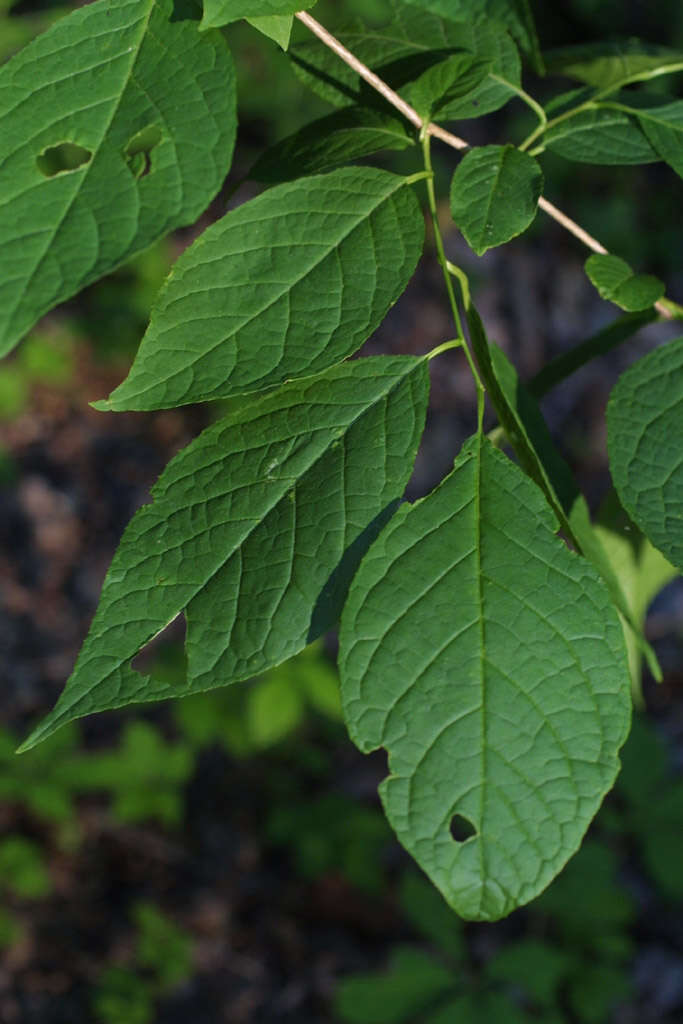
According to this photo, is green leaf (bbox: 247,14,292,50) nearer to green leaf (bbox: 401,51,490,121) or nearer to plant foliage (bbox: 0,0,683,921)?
plant foliage (bbox: 0,0,683,921)

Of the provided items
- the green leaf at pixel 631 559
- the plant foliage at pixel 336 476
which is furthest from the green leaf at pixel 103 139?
the green leaf at pixel 631 559

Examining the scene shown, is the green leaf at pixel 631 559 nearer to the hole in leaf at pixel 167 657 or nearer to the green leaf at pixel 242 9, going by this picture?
the green leaf at pixel 242 9

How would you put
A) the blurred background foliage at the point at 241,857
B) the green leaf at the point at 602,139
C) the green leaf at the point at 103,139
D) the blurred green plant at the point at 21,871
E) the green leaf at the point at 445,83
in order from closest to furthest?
the green leaf at the point at 103,139 → the green leaf at the point at 445,83 → the green leaf at the point at 602,139 → the blurred background foliage at the point at 241,857 → the blurred green plant at the point at 21,871

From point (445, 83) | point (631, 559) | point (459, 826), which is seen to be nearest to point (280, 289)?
point (445, 83)

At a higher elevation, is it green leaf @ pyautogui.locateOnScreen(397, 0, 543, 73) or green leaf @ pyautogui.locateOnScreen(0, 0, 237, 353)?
green leaf @ pyautogui.locateOnScreen(0, 0, 237, 353)

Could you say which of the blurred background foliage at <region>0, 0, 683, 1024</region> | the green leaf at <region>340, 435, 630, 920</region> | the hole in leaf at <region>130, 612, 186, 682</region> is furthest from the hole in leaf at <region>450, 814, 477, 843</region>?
the hole in leaf at <region>130, 612, 186, 682</region>

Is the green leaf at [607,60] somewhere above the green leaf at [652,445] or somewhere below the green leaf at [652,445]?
above
